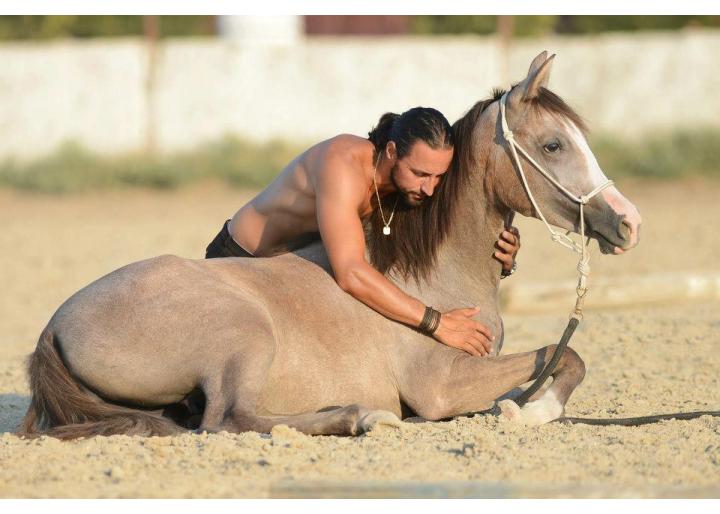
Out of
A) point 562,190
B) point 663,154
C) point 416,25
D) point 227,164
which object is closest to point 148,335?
point 562,190

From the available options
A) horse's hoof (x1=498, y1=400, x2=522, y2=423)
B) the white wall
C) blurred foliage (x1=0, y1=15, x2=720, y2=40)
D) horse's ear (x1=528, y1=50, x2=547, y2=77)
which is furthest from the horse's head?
blurred foliage (x1=0, y1=15, x2=720, y2=40)

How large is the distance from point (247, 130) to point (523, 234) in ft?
17.0

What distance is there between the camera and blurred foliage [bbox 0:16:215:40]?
1991cm

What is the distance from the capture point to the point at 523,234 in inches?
500

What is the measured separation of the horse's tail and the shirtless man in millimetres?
1047

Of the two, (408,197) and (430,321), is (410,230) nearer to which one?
(408,197)

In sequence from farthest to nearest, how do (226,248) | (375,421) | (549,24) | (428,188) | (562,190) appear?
(549,24)
(226,248)
(428,188)
(562,190)
(375,421)

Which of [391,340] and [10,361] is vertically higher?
[391,340]

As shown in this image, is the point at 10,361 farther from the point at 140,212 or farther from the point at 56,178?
the point at 56,178

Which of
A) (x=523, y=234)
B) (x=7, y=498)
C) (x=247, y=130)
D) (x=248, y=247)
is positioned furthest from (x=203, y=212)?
(x=7, y=498)

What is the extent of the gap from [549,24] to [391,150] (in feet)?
53.2

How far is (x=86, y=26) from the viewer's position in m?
20.7

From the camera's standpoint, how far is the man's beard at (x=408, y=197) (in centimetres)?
518

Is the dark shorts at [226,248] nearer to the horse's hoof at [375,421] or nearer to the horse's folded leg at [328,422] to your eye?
the horse's folded leg at [328,422]
